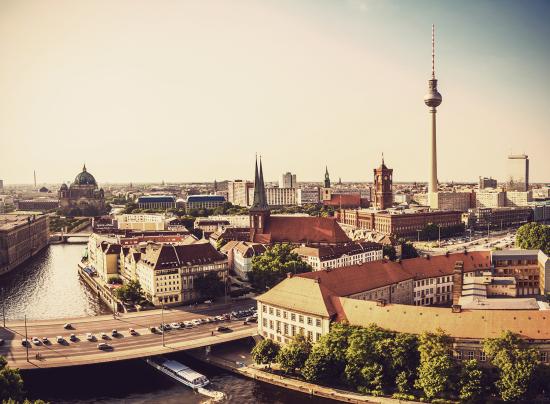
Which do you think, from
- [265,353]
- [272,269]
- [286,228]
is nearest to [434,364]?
[265,353]

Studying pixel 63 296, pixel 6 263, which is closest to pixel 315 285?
pixel 63 296

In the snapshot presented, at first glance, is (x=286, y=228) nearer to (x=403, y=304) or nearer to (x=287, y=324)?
(x=403, y=304)

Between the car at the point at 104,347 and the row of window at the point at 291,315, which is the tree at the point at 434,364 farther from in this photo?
the car at the point at 104,347

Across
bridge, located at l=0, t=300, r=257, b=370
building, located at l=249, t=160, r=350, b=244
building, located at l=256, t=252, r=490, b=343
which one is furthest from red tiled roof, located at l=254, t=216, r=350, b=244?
bridge, located at l=0, t=300, r=257, b=370

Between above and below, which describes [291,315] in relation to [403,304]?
above

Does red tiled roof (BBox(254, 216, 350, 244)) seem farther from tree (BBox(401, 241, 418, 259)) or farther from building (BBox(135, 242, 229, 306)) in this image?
building (BBox(135, 242, 229, 306))

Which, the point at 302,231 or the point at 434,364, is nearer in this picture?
the point at 434,364
